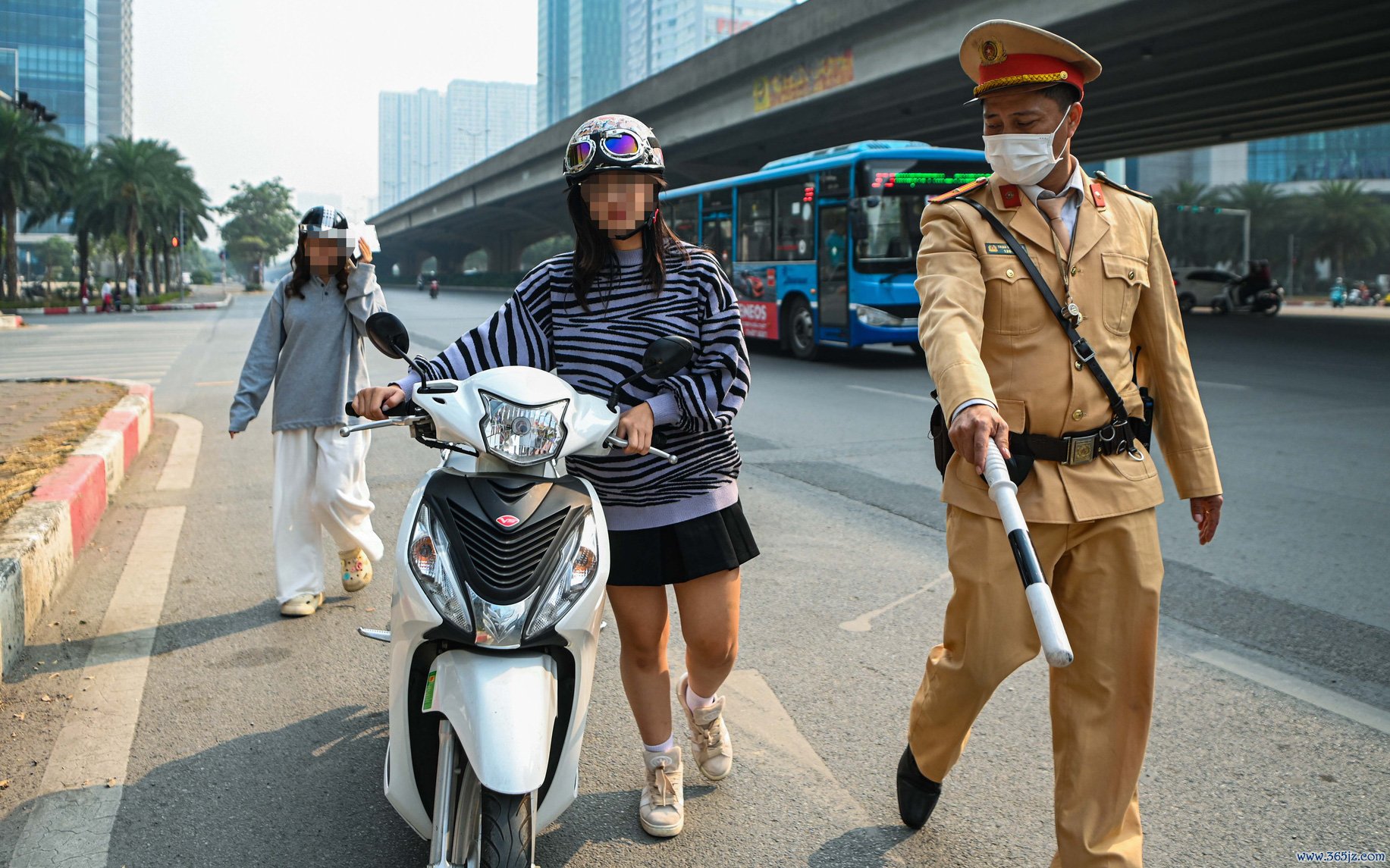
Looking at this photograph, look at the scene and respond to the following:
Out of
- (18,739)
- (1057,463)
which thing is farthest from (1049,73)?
(18,739)

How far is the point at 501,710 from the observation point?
227 cm

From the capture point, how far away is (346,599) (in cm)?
509

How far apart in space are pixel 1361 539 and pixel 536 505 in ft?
16.9

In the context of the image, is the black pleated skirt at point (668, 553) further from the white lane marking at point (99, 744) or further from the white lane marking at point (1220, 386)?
the white lane marking at point (1220, 386)

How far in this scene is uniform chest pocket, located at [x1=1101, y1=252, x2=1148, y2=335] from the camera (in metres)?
2.54

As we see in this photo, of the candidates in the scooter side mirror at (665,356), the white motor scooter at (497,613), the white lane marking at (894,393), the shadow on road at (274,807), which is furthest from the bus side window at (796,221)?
the white motor scooter at (497,613)

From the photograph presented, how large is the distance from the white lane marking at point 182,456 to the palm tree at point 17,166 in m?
45.5

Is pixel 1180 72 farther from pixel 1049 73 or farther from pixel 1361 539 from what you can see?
pixel 1049 73

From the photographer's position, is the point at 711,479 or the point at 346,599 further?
the point at 346,599

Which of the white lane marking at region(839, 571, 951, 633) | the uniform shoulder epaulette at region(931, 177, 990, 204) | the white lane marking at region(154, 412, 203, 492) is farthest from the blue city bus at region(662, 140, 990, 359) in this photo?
the uniform shoulder epaulette at region(931, 177, 990, 204)

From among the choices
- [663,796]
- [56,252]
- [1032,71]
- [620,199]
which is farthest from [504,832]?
[56,252]

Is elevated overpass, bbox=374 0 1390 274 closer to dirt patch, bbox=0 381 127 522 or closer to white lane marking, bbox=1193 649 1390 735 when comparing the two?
dirt patch, bbox=0 381 127 522

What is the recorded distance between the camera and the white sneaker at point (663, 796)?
2936mm

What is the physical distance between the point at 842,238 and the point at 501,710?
1463cm
